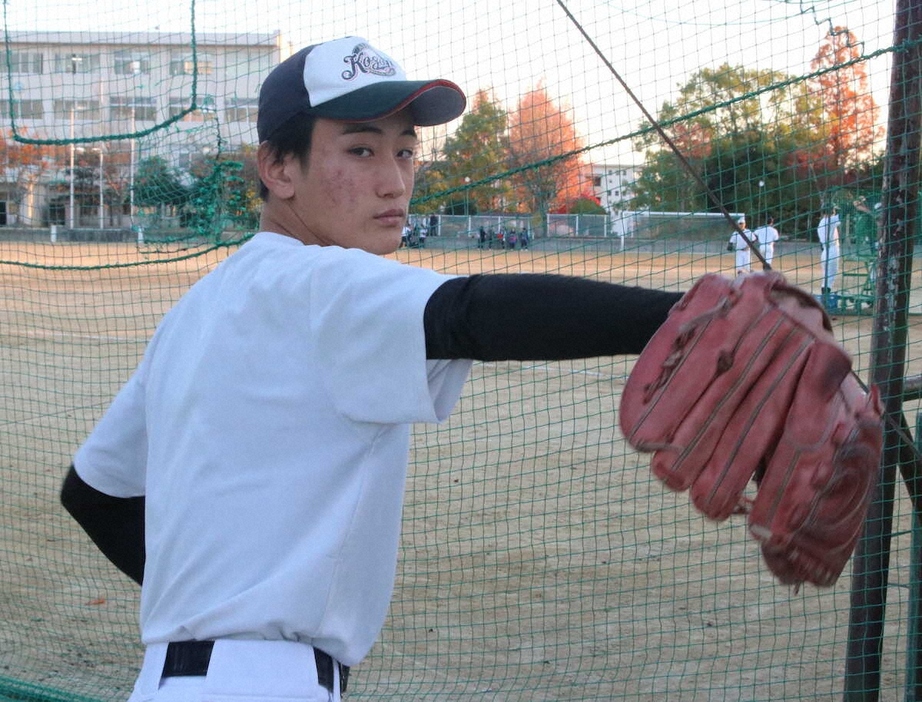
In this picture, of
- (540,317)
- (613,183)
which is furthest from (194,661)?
(613,183)

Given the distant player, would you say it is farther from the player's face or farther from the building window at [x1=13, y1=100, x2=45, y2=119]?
the building window at [x1=13, y1=100, x2=45, y2=119]

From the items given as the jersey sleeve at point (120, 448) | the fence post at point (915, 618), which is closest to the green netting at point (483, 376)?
the fence post at point (915, 618)

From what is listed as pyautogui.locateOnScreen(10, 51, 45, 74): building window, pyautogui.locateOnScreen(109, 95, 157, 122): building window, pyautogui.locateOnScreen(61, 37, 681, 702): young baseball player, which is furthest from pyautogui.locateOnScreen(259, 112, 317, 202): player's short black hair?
pyautogui.locateOnScreen(10, 51, 45, 74): building window

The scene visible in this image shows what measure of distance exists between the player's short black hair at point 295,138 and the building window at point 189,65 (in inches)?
160

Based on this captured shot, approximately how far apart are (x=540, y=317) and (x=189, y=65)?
490cm

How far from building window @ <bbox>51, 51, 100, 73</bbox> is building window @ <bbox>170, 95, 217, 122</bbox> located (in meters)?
0.98

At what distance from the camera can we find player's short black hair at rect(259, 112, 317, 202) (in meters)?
1.55

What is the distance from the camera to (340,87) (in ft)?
4.91

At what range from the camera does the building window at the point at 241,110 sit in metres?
5.57

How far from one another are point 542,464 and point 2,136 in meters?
3.95

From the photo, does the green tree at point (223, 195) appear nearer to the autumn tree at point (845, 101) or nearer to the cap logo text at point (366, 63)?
the autumn tree at point (845, 101)

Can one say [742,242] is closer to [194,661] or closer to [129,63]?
[129,63]

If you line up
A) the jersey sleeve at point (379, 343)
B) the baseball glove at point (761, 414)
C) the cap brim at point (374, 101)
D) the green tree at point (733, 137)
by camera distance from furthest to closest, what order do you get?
the green tree at point (733, 137) → the cap brim at point (374, 101) → the jersey sleeve at point (379, 343) → the baseball glove at point (761, 414)

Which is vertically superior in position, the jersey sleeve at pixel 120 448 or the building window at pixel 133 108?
the building window at pixel 133 108
